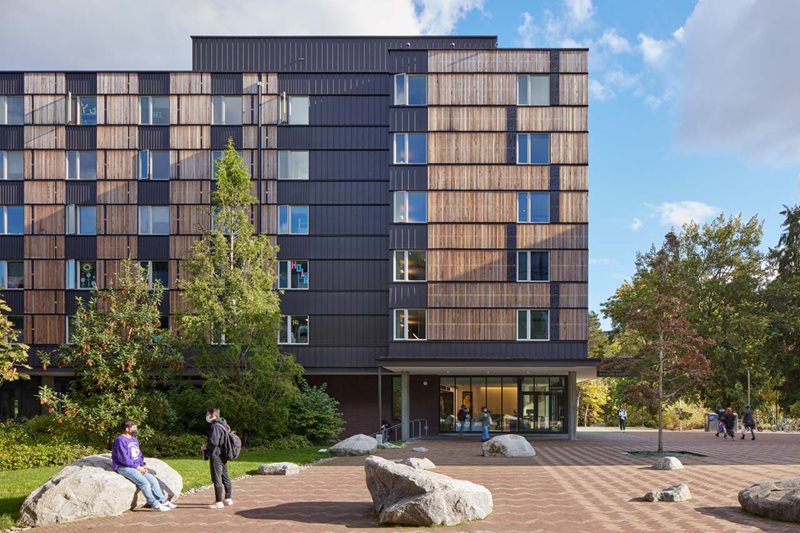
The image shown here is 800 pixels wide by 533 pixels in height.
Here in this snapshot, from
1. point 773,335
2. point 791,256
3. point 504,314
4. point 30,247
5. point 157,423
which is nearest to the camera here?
point 157,423

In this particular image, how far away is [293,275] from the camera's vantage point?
40.6 metres

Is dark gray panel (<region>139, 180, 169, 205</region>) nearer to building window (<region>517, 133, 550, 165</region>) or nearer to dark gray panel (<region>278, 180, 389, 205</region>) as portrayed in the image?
dark gray panel (<region>278, 180, 389, 205</region>)

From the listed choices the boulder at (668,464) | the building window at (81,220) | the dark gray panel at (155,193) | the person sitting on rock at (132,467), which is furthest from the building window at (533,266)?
the person sitting on rock at (132,467)

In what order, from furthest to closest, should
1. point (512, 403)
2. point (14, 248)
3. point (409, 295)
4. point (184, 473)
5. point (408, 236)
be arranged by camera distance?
point (512, 403)
point (14, 248)
point (408, 236)
point (409, 295)
point (184, 473)

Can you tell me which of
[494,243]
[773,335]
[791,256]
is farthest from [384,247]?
[791,256]

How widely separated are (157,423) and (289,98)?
19.6 meters

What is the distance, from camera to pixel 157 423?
2861cm

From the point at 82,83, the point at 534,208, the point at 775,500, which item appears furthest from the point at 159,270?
the point at 775,500

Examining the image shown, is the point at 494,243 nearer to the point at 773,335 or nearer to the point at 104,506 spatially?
the point at 773,335

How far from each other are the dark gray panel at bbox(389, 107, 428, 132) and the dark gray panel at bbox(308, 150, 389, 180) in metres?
3.08

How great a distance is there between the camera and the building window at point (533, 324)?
36812 millimetres

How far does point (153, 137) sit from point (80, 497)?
3015 cm

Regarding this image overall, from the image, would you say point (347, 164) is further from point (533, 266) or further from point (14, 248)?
point (14, 248)

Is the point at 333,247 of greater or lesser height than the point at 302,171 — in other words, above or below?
below
